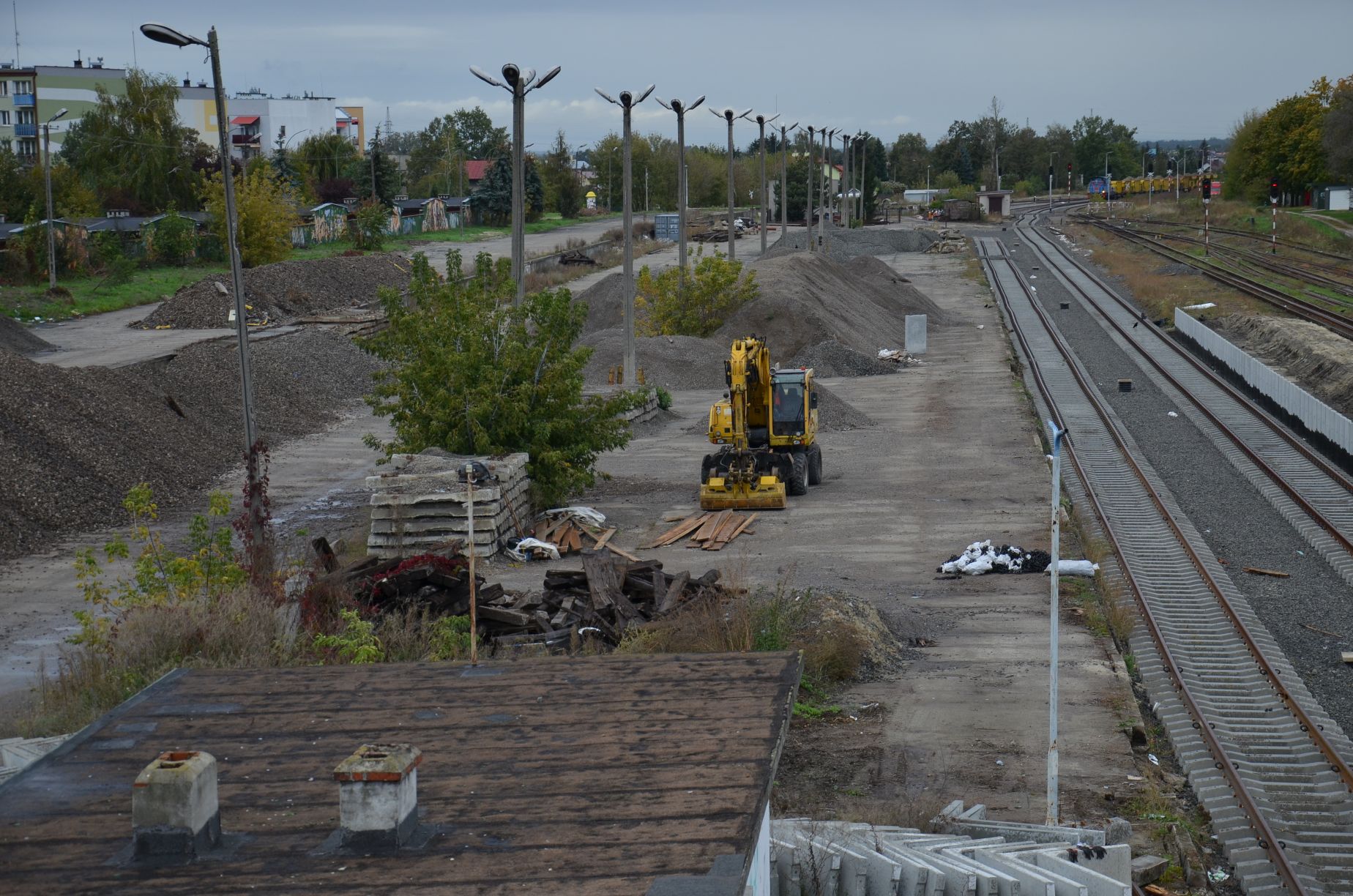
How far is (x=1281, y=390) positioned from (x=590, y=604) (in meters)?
22.8

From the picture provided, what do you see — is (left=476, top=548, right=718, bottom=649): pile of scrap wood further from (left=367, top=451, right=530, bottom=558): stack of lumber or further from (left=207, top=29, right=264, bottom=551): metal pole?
(left=367, top=451, right=530, bottom=558): stack of lumber

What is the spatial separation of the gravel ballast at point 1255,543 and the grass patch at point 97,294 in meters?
38.9

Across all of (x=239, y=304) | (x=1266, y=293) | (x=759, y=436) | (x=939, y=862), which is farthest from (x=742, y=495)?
(x=1266, y=293)

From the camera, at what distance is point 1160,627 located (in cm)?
1867

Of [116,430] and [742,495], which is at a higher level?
[116,430]

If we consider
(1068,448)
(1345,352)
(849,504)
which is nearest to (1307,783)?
(849,504)

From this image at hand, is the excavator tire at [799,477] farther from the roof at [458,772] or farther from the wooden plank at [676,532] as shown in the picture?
the roof at [458,772]

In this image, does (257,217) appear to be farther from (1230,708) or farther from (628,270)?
(1230,708)

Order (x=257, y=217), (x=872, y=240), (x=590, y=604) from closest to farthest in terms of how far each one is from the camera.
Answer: (x=590, y=604) → (x=257, y=217) → (x=872, y=240)

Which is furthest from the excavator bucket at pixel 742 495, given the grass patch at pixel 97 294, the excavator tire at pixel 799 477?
the grass patch at pixel 97 294

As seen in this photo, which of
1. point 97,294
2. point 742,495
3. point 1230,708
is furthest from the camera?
point 97,294

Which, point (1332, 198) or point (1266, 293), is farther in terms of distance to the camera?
point (1332, 198)

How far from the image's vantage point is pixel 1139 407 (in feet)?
120

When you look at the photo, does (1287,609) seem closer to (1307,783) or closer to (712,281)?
(1307,783)
